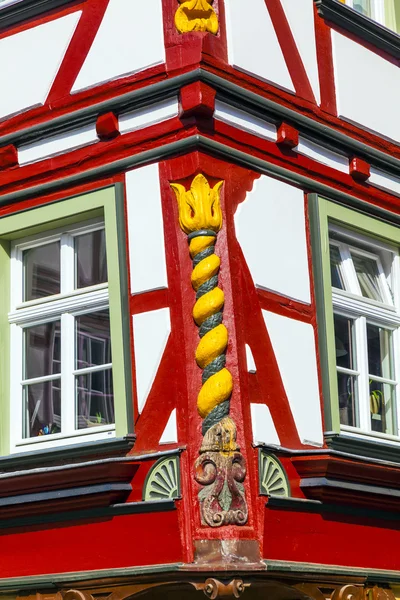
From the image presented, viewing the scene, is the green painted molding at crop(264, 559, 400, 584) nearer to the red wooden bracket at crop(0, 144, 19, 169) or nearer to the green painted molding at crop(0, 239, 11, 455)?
the green painted molding at crop(0, 239, 11, 455)

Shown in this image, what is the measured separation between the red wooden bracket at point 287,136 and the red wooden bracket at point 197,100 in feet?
2.15

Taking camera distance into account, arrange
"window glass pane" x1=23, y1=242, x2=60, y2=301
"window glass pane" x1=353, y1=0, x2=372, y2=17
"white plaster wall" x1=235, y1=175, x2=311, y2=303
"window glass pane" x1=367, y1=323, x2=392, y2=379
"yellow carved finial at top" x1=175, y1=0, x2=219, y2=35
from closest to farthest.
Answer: "white plaster wall" x1=235, y1=175, x2=311, y2=303 < "yellow carved finial at top" x1=175, y1=0, x2=219, y2=35 < "window glass pane" x1=23, y1=242, x2=60, y2=301 < "window glass pane" x1=367, y1=323, x2=392, y2=379 < "window glass pane" x1=353, y1=0, x2=372, y2=17

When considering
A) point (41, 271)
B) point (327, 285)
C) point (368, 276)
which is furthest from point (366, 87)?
point (41, 271)

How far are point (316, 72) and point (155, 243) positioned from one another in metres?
1.97

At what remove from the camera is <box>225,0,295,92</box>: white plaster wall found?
9.45 meters

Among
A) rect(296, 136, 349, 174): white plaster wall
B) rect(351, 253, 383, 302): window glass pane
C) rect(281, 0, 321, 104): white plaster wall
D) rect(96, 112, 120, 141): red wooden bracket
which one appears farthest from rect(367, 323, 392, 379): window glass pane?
rect(96, 112, 120, 141): red wooden bracket

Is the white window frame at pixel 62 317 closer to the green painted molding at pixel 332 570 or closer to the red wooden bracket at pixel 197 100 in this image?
the red wooden bracket at pixel 197 100

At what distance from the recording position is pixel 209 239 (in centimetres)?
888

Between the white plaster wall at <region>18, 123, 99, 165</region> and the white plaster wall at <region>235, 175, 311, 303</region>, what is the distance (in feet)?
3.84

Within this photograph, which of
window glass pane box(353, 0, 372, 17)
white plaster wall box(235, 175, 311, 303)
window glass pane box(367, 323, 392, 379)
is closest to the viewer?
white plaster wall box(235, 175, 311, 303)

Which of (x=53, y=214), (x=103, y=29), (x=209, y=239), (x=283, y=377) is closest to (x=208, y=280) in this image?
(x=209, y=239)

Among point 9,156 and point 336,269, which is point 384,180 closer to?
point 336,269

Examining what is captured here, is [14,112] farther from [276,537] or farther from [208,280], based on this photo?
[276,537]

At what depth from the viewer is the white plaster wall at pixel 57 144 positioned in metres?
9.68
